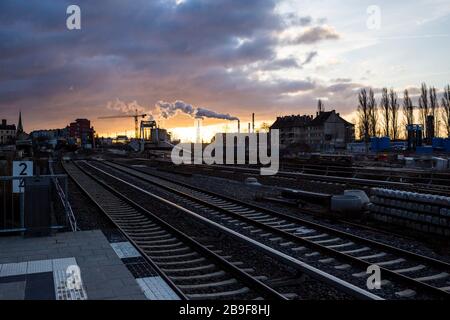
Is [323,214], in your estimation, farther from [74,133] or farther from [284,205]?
[74,133]

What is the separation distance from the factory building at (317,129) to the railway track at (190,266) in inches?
4045

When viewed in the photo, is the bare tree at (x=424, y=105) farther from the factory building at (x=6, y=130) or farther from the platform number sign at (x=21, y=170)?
the factory building at (x=6, y=130)

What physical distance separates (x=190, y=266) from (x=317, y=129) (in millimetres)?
118081

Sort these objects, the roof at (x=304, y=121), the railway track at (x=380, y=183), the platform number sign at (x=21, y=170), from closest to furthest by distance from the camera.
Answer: the platform number sign at (x=21, y=170) → the railway track at (x=380, y=183) → the roof at (x=304, y=121)

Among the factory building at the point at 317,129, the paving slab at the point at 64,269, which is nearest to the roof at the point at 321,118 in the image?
the factory building at the point at 317,129

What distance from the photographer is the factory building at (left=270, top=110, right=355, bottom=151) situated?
392 feet

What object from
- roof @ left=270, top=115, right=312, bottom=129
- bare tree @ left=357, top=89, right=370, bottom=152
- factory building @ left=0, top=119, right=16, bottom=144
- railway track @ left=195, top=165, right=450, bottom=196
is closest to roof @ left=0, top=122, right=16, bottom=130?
factory building @ left=0, top=119, right=16, bottom=144

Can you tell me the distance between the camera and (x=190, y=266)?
7.74 metres

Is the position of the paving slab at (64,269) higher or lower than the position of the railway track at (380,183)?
lower

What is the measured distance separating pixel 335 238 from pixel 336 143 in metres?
87.7

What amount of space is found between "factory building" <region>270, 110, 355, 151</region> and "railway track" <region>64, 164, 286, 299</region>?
10275 centimetres

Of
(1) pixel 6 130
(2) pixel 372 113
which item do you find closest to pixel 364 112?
(2) pixel 372 113

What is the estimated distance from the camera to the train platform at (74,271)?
575 cm

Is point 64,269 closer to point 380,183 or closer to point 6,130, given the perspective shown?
point 380,183
